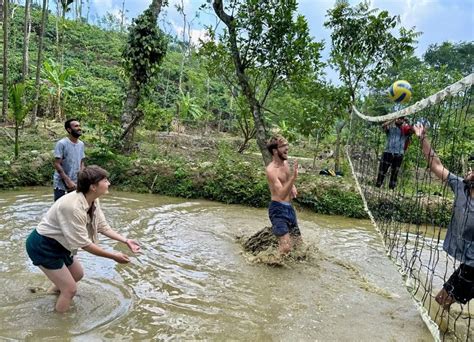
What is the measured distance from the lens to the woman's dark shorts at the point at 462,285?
12.3 ft

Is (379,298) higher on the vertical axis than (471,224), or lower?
lower

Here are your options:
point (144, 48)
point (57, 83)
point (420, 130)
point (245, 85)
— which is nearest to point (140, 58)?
point (144, 48)

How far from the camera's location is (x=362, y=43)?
1067cm

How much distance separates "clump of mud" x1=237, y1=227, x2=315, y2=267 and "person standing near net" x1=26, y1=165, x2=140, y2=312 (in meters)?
2.46

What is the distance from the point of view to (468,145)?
1257 centimetres

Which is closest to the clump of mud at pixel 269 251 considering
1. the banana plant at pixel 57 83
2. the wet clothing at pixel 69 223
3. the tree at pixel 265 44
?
the tree at pixel 265 44

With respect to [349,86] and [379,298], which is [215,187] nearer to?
[349,86]

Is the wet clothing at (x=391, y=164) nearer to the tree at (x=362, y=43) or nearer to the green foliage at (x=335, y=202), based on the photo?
Result: the green foliage at (x=335, y=202)

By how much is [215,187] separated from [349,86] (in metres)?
4.51

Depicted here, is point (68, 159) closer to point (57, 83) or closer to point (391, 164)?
point (391, 164)

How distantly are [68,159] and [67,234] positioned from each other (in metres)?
2.25

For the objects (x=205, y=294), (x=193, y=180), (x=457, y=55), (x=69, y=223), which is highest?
(x=457, y=55)

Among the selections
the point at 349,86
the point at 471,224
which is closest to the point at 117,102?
the point at 349,86

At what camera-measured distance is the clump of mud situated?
18.4 feet
